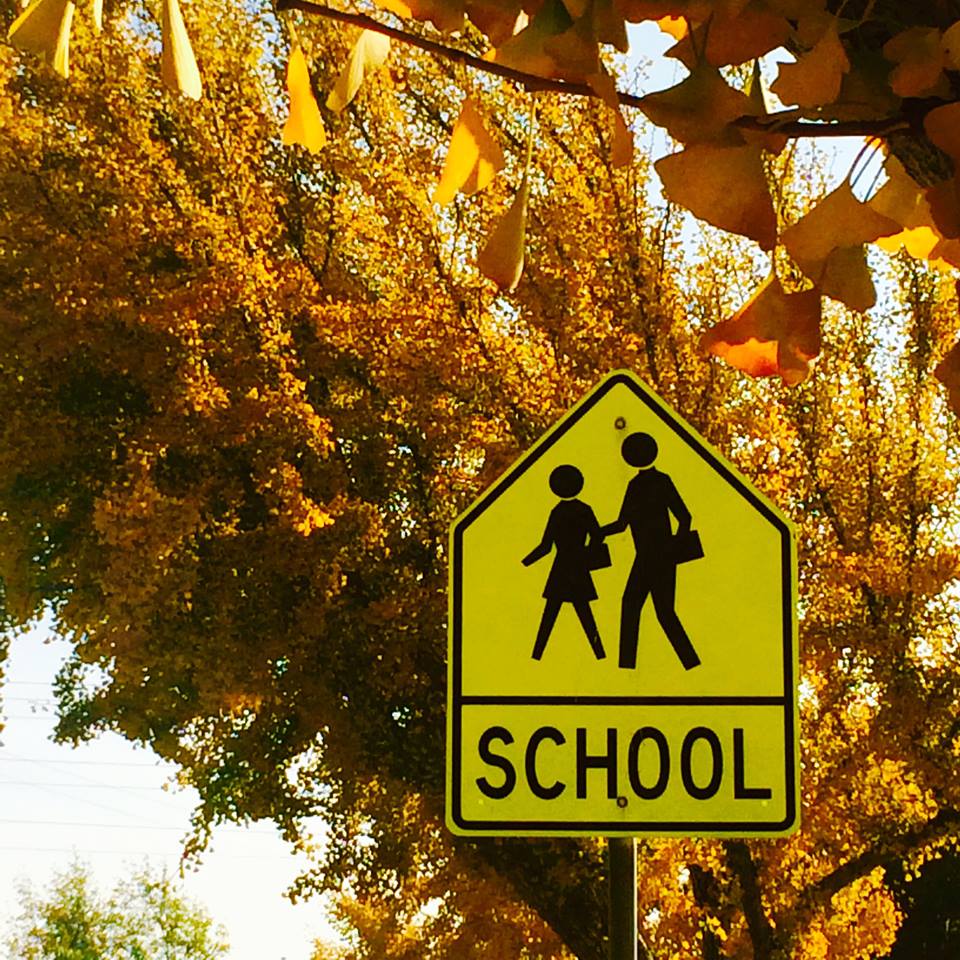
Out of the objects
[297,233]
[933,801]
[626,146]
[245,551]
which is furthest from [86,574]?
[626,146]

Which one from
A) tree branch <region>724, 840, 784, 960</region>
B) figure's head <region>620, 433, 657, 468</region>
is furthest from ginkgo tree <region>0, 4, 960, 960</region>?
figure's head <region>620, 433, 657, 468</region>

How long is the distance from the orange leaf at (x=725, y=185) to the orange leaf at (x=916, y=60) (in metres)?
0.17

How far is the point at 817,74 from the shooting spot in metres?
1.46

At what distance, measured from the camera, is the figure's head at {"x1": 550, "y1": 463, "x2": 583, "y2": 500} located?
10.8 feet

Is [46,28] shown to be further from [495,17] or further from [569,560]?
[569,560]

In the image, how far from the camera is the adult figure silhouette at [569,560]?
318 centimetres

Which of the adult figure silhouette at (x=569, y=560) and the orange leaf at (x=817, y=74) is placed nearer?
the orange leaf at (x=817, y=74)

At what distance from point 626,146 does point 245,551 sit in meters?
13.3

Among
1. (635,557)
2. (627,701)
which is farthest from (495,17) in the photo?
(627,701)

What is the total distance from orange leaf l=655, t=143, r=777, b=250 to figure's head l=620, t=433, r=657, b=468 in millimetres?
1806

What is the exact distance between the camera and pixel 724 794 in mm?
3148

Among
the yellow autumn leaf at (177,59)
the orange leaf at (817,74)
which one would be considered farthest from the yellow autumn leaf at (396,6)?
the orange leaf at (817,74)

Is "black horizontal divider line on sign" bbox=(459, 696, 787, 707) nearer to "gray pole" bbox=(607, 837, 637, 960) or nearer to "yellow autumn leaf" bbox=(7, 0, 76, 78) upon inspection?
"gray pole" bbox=(607, 837, 637, 960)

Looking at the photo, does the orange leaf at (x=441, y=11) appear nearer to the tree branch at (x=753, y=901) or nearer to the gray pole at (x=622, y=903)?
the gray pole at (x=622, y=903)
